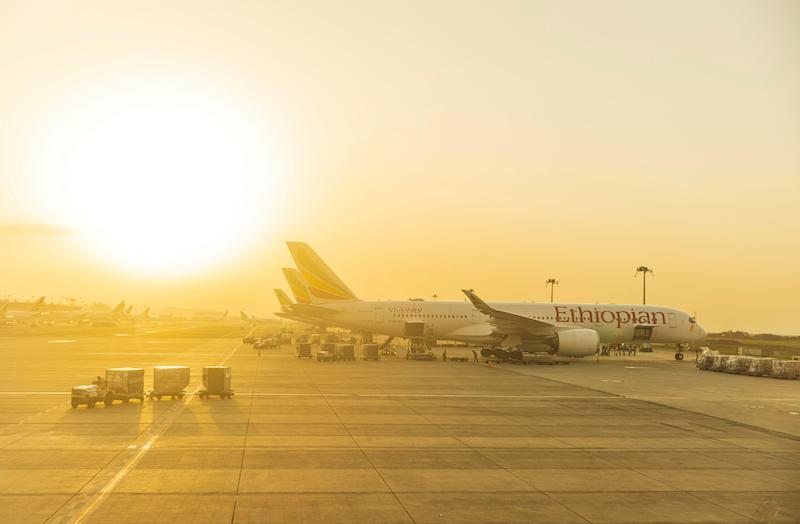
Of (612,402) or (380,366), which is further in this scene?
(380,366)

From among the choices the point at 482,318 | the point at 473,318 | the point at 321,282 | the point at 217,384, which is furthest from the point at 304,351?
the point at 217,384

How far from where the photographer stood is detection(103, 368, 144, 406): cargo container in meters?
22.4

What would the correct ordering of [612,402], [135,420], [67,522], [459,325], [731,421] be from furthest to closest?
[459,325] → [612,402] → [731,421] → [135,420] → [67,522]

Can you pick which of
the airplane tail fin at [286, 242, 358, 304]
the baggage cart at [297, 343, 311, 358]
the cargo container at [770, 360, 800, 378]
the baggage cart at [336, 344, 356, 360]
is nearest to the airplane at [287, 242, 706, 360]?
the airplane tail fin at [286, 242, 358, 304]

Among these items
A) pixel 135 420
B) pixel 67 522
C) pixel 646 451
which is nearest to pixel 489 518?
pixel 67 522

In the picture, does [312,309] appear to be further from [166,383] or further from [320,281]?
[166,383]

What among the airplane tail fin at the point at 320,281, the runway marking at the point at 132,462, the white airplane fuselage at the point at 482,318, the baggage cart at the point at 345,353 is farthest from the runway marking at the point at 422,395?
the airplane tail fin at the point at 320,281

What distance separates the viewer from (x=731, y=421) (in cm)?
2173

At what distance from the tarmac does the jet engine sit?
1427 centimetres

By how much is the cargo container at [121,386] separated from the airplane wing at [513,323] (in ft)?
80.8

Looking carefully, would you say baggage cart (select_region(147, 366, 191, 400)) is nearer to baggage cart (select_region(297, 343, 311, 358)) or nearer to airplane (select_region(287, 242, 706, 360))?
baggage cart (select_region(297, 343, 311, 358))

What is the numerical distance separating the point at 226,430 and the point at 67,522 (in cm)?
800

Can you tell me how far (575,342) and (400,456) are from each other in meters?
31.0

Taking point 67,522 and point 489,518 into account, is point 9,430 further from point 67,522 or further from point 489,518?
point 489,518
